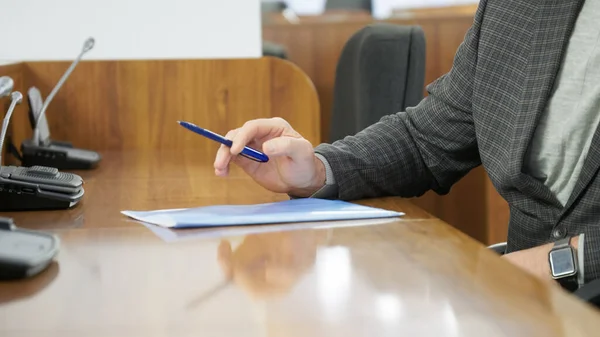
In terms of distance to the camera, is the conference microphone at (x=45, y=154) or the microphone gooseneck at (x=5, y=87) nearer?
the microphone gooseneck at (x=5, y=87)

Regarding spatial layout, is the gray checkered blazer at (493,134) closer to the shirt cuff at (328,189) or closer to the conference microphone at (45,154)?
the shirt cuff at (328,189)

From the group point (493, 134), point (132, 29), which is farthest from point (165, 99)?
point (493, 134)

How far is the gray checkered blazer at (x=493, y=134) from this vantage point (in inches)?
48.5

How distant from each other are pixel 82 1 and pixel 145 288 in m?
1.39

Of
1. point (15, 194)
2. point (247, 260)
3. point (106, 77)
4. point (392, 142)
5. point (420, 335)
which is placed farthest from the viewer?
point (106, 77)

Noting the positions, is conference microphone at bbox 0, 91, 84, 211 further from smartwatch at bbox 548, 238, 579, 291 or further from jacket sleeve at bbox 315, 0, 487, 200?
smartwatch at bbox 548, 238, 579, 291

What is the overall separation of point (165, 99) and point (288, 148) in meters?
0.85

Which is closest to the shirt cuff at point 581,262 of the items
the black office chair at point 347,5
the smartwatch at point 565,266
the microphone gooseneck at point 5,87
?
the smartwatch at point 565,266

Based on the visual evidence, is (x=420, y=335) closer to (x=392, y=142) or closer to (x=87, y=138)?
(x=392, y=142)

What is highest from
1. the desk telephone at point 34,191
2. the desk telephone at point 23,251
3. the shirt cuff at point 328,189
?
the desk telephone at point 23,251

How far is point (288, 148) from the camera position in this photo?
1.18 meters

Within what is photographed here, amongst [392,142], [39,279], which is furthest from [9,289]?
[392,142]

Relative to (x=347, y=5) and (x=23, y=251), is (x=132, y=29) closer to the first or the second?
(x=23, y=251)

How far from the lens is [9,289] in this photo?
71cm
